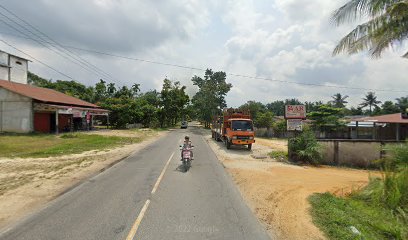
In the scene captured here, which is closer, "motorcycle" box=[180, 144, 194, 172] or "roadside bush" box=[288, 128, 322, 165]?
"motorcycle" box=[180, 144, 194, 172]

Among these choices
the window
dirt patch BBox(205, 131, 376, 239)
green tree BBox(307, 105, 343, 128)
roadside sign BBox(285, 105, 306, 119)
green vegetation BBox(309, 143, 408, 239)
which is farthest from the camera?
green tree BBox(307, 105, 343, 128)

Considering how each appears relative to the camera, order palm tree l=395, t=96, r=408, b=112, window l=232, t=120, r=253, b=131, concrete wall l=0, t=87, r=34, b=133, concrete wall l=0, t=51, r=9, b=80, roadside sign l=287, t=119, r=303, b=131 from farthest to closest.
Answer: palm tree l=395, t=96, r=408, b=112 → concrete wall l=0, t=51, r=9, b=80 → concrete wall l=0, t=87, r=34, b=133 → window l=232, t=120, r=253, b=131 → roadside sign l=287, t=119, r=303, b=131

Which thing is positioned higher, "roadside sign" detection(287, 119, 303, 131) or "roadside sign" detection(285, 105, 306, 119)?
"roadside sign" detection(285, 105, 306, 119)

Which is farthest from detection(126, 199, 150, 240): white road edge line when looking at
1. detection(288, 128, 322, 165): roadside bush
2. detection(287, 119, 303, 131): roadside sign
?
detection(287, 119, 303, 131): roadside sign

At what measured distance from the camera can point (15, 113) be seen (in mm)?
29969

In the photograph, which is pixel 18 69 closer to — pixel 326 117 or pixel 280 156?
pixel 280 156

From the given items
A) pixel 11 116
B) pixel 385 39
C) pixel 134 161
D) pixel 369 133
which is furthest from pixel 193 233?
pixel 369 133

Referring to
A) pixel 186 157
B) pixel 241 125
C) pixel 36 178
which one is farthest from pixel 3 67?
pixel 186 157

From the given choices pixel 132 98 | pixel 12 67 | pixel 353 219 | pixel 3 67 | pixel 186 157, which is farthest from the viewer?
pixel 132 98

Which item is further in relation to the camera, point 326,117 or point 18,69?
point 18,69

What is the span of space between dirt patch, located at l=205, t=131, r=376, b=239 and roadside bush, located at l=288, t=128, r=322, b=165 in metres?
1.01

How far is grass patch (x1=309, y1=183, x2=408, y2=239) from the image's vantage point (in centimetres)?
612

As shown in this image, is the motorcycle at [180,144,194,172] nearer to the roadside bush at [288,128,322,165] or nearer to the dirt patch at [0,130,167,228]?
the dirt patch at [0,130,167,228]

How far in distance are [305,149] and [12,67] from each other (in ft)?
137
